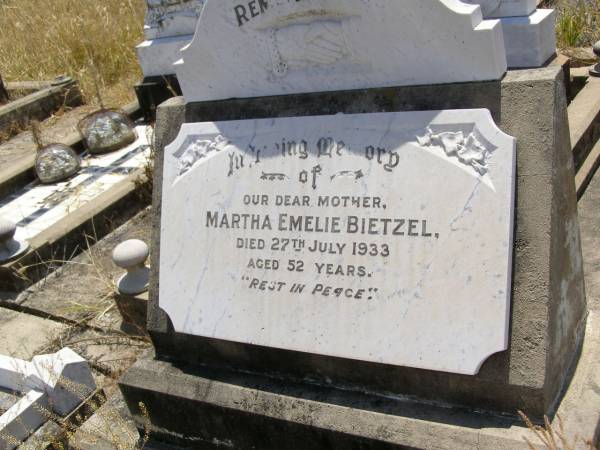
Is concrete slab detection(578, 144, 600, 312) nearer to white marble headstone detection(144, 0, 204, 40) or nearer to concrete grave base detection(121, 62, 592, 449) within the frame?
concrete grave base detection(121, 62, 592, 449)

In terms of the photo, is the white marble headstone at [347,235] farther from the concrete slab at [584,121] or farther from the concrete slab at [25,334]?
the concrete slab at [584,121]

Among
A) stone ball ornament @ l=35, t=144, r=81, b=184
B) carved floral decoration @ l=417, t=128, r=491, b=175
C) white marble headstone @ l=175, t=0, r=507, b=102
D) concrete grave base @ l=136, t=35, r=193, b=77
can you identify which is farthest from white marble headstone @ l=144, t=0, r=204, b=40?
carved floral decoration @ l=417, t=128, r=491, b=175

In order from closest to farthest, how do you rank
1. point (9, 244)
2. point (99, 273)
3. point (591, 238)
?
point (591, 238), point (99, 273), point (9, 244)

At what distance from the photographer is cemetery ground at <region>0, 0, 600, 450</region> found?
2.92 metres

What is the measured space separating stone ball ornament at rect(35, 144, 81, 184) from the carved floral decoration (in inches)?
162

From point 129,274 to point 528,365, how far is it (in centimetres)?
224

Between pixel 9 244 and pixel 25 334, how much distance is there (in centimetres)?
73

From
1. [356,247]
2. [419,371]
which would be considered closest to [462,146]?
[356,247]

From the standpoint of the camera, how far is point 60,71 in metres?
8.00

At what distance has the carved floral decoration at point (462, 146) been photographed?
2133 millimetres

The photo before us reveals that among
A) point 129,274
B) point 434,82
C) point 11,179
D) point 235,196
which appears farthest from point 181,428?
point 11,179

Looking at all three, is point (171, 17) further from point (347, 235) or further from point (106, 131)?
point (347, 235)

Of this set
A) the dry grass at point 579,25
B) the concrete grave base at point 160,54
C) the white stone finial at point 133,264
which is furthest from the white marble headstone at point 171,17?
the white stone finial at point 133,264

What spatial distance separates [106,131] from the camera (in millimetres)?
6020
